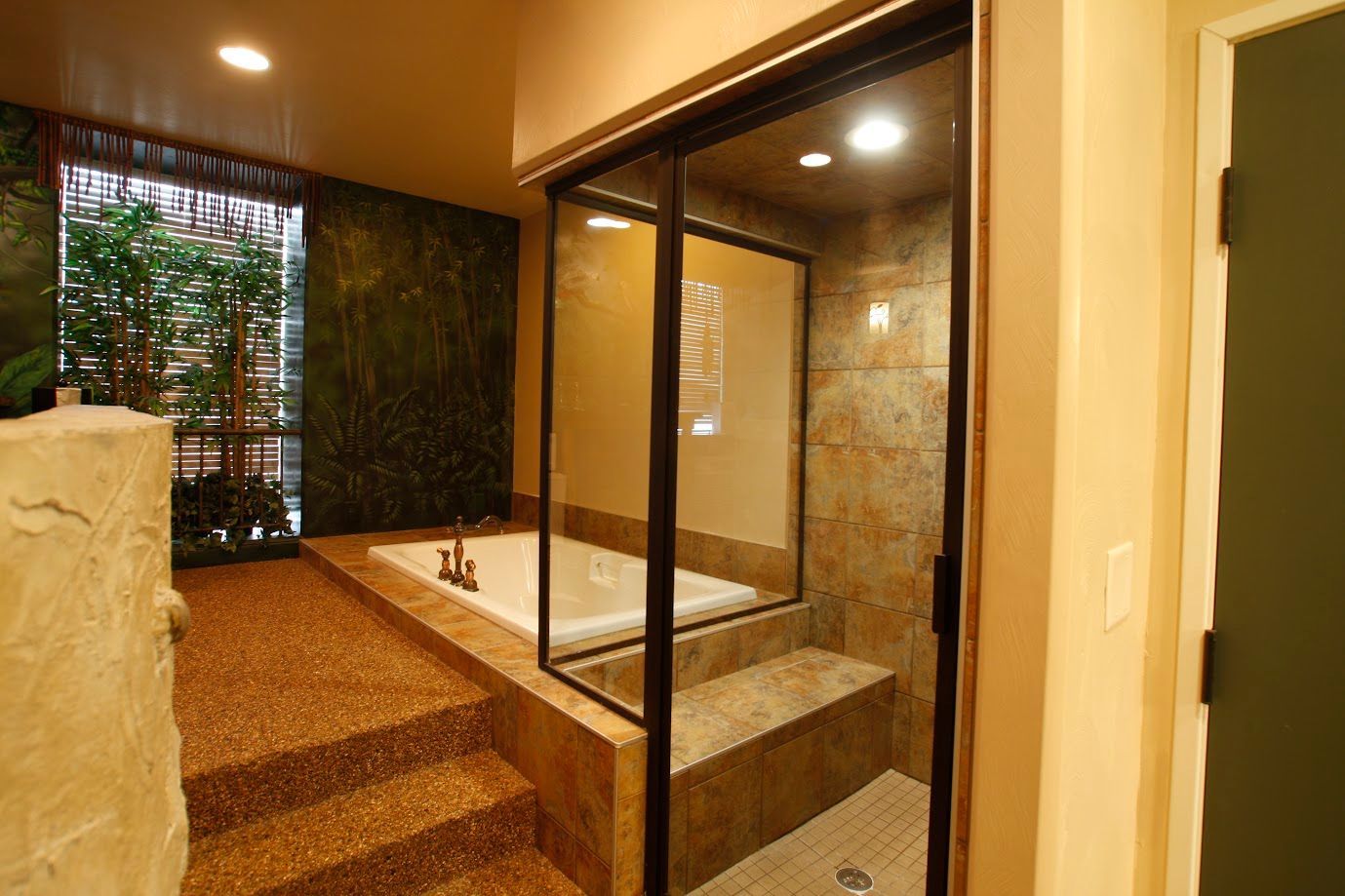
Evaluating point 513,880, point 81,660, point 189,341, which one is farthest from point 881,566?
point 189,341

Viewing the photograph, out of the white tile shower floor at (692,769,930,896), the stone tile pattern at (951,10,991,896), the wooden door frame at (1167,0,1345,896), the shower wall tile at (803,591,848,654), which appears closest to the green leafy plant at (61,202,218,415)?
the shower wall tile at (803,591,848,654)

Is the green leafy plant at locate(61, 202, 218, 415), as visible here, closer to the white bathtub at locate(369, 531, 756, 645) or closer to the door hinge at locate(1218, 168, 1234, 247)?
the white bathtub at locate(369, 531, 756, 645)

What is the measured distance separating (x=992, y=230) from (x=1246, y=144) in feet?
2.06

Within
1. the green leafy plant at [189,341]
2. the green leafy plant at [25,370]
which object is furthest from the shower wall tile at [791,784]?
the green leafy plant at [25,370]

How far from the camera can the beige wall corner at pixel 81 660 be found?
413mm

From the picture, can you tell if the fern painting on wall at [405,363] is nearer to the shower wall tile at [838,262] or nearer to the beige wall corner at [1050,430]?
the shower wall tile at [838,262]

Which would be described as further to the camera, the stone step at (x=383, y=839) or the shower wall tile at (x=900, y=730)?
the shower wall tile at (x=900, y=730)

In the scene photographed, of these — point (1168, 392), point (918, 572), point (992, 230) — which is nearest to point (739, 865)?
point (918, 572)

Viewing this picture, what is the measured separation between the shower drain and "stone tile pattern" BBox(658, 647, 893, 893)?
218 mm

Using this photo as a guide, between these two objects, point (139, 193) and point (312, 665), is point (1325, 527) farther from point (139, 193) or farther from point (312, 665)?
point (139, 193)

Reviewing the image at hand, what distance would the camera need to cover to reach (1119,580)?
1.12 m

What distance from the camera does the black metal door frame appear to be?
3.54 feet

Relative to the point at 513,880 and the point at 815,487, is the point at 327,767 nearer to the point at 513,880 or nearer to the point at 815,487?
the point at 513,880

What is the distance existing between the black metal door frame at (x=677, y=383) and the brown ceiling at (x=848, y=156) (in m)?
0.06
